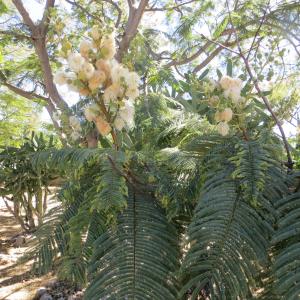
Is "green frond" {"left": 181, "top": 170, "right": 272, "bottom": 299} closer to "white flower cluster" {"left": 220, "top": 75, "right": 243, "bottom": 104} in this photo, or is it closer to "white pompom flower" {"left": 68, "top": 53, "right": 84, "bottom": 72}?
"white flower cluster" {"left": 220, "top": 75, "right": 243, "bottom": 104}

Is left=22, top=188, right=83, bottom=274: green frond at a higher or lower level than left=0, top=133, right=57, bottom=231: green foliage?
Result: lower

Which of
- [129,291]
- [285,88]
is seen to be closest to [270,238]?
[129,291]

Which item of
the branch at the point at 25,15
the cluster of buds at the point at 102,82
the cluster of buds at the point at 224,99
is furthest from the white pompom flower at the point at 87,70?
the branch at the point at 25,15

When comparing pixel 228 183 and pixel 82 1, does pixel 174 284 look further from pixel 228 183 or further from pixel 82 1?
pixel 82 1

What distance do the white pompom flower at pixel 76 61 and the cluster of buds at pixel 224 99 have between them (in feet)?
0.87

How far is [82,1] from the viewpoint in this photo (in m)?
5.02

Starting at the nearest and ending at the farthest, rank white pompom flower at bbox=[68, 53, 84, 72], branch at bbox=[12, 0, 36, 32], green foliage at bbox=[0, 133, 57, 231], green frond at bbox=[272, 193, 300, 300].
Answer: green frond at bbox=[272, 193, 300, 300], white pompom flower at bbox=[68, 53, 84, 72], green foliage at bbox=[0, 133, 57, 231], branch at bbox=[12, 0, 36, 32]

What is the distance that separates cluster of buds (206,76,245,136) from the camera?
738 millimetres

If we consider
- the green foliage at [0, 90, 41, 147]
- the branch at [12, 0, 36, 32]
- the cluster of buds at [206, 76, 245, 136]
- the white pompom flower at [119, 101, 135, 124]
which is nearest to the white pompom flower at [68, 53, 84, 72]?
the white pompom flower at [119, 101, 135, 124]

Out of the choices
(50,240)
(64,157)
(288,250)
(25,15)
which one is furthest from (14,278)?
(288,250)

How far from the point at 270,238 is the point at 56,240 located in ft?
1.74

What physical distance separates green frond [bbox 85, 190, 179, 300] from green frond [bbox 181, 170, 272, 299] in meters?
0.05

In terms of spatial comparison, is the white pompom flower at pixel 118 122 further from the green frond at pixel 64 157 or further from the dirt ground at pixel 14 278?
the dirt ground at pixel 14 278

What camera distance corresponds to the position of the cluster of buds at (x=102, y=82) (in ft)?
2.44
